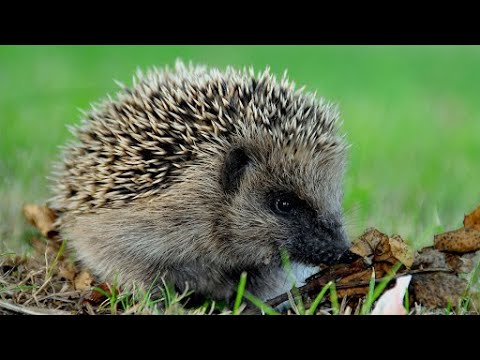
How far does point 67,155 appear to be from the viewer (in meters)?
5.22

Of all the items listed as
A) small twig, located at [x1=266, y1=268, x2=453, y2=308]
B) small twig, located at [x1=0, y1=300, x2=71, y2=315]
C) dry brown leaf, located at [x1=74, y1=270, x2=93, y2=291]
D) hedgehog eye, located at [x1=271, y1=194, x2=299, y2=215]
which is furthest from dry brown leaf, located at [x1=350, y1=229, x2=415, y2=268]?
small twig, located at [x1=0, y1=300, x2=71, y2=315]

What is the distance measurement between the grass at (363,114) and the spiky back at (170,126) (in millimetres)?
733

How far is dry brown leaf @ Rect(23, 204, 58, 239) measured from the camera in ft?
17.6

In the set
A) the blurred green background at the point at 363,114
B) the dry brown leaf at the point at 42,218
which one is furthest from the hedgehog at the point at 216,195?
the dry brown leaf at the point at 42,218

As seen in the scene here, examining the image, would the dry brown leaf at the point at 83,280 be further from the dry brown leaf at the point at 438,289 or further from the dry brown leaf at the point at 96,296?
the dry brown leaf at the point at 438,289

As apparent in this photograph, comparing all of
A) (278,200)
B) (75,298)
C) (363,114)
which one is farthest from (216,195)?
(363,114)

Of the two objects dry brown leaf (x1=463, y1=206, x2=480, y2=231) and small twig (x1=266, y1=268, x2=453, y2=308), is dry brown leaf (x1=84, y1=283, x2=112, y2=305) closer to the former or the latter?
small twig (x1=266, y1=268, x2=453, y2=308)

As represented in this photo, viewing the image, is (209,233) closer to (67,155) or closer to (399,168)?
(67,155)

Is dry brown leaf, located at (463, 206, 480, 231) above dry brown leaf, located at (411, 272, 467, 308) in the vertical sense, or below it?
above

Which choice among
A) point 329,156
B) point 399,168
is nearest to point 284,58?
point 399,168

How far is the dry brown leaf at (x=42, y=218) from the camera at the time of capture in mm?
5371

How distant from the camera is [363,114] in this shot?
10141 mm

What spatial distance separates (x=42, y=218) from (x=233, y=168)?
5.60 feet

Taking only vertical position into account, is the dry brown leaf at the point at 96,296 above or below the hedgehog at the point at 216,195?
below
